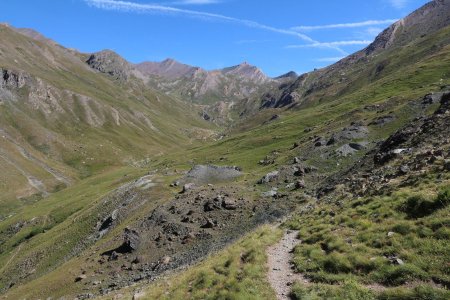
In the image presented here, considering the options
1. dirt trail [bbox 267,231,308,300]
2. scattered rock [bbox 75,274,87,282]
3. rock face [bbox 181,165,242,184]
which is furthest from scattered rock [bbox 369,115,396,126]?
scattered rock [bbox 75,274,87,282]

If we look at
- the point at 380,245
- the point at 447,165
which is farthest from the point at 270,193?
the point at 380,245

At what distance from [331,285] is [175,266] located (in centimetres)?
2400

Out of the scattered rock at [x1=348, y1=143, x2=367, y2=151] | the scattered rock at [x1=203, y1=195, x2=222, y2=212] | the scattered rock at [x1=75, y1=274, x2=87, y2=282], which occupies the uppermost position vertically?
the scattered rock at [x1=348, y1=143, x2=367, y2=151]

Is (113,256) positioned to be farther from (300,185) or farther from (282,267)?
(282,267)

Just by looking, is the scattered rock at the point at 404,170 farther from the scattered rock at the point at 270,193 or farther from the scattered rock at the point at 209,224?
the scattered rock at the point at 209,224

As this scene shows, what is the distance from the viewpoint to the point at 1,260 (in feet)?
259

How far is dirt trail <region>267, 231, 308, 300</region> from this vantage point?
65.6ft

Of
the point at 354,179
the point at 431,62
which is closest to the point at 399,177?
the point at 354,179

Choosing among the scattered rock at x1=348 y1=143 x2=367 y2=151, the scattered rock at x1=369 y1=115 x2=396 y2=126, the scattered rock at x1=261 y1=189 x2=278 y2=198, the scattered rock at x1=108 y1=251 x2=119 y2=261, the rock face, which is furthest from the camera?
the scattered rock at x1=369 y1=115 x2=396 y2=126

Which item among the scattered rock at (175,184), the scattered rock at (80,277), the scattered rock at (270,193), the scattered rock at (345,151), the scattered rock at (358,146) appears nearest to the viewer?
the scattered rock at (80,277)

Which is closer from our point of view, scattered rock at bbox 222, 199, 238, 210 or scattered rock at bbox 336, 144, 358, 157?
scattered rock at bbox 222, 199, 238, 210

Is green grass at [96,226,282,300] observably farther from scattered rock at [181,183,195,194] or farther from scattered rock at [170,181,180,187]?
scattered rock at [170,181,180,187]

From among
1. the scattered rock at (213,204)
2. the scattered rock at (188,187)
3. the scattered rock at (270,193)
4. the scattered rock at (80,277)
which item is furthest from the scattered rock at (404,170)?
the scattered rock at (188,187)

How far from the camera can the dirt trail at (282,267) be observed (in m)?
20.0
